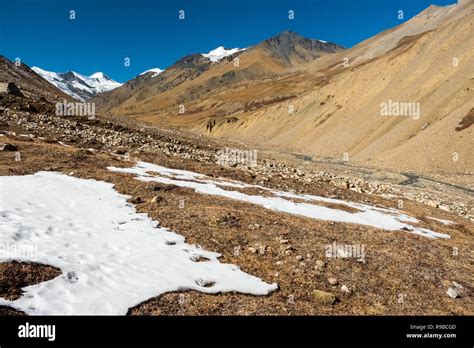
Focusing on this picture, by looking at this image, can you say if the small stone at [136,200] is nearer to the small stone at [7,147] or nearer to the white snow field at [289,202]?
the white snow field at [289,202]

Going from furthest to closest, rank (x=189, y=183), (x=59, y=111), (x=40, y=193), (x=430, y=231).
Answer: (x=59, y=111)
(x=189, y=183)
(x=430, y=231)
(x=40, y=193)

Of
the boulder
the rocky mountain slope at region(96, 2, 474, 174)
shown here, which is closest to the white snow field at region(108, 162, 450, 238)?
the boulder

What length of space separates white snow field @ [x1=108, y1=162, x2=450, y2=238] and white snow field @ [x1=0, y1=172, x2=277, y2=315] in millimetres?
5559

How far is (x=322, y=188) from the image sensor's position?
2484cm

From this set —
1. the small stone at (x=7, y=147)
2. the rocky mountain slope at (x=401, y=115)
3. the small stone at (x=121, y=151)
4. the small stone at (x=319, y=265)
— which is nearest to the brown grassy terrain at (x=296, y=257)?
the small stone at (x=319, y=265)

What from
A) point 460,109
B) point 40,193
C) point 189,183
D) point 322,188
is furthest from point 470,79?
point 40,193

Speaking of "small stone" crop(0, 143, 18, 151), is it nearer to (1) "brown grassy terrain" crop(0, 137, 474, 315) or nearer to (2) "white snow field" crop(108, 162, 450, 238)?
(1) "brown grassy terrain" crop(0, 137, 474, 315)

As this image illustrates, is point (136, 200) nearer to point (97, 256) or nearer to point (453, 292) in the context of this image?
point (97, 256)

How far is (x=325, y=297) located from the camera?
909 cm

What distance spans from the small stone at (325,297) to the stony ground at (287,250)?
2 cm

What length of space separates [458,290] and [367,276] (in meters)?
2.50

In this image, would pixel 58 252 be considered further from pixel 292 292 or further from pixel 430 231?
pixel 430 231

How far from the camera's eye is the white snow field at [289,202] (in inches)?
664

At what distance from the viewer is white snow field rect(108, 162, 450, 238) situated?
16.9 metres
